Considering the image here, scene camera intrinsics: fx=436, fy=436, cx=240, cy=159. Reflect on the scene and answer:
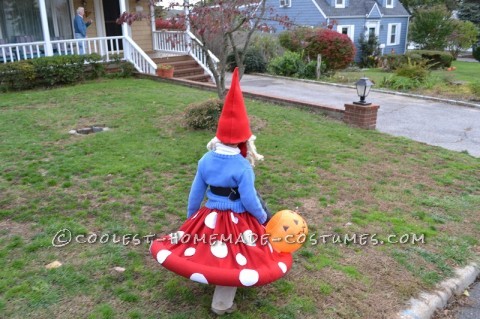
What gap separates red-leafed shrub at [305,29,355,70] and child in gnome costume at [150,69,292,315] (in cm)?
1733

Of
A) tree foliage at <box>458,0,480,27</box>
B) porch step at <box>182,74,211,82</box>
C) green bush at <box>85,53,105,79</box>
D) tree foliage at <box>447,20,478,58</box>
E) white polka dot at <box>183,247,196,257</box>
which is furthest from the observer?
tree foliage at <box>458,0,480,27</box>

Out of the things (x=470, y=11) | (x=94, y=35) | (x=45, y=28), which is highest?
(x=470, y=11)

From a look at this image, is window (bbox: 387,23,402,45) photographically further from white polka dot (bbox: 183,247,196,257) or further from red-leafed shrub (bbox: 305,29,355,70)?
white polka dot (bbox: 183,247,196,257)

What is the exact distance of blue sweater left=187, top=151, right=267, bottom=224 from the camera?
2881mm

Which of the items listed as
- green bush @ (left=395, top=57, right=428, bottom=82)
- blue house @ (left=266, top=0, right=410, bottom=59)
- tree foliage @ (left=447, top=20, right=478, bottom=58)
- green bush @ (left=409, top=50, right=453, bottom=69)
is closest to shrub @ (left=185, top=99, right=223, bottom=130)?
green bush @ (left=395, top=57, right=428, bottom=82)

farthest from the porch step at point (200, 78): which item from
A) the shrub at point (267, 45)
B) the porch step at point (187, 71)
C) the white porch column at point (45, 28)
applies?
the shrub at point (267, 45)

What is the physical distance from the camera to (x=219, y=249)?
2795 mm

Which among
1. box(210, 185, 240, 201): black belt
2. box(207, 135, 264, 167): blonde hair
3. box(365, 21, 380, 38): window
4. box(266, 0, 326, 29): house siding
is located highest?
box(266, 0, 326, 29): house siding

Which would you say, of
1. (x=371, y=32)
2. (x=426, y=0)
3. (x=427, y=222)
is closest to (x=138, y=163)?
(x=427, y=222)

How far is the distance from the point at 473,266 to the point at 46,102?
9060 millimetres

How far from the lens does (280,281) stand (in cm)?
342

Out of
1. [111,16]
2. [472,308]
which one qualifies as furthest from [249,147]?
[111,16]

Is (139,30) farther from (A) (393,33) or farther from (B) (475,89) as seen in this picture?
(A) (393,33)

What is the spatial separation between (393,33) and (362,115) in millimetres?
26843
